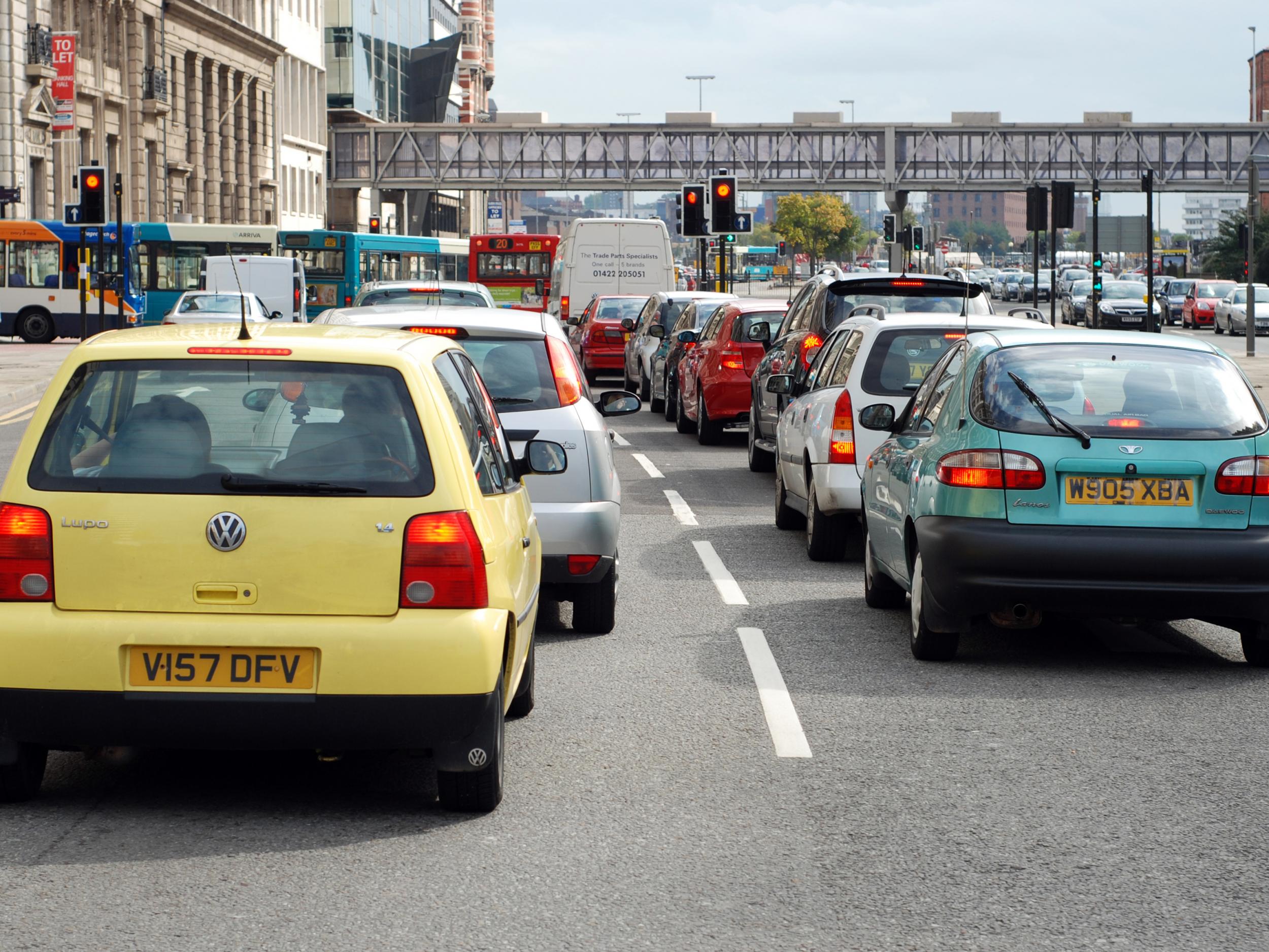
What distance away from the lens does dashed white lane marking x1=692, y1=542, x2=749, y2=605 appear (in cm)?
1068

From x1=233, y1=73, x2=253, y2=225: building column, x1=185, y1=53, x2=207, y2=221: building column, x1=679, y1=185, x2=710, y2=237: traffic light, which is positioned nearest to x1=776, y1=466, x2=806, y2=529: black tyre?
x1=679, y1=185, x2=710, y2=237: traffic light

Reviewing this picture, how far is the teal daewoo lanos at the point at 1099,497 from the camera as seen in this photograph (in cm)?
819

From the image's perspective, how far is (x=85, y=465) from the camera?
223 inches

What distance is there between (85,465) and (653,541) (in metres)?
7.95

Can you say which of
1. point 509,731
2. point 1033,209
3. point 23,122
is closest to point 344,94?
point 23,122

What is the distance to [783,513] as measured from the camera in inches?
551

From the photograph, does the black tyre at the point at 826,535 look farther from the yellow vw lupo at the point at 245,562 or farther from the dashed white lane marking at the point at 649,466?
the yellow vw lupo at the point at 245,562

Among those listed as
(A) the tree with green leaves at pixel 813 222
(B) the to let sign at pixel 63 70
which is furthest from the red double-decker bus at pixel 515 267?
(A) the tree with green leaves at pixel 813 222

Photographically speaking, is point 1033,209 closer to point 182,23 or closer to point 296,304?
point 296,304

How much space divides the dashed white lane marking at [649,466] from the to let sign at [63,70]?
39558mm

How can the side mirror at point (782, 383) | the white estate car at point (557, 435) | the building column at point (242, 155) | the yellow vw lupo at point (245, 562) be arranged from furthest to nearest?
the building column at point (242, 155) < the side mirror at point (782, 383) < the white estate car at point (557, 435) < the yellow vw lupo at point (245, 562)

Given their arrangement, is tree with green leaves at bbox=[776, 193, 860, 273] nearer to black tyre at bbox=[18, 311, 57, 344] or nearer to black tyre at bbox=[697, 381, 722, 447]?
black tyre at bbox=[18, 311, 57, 344]

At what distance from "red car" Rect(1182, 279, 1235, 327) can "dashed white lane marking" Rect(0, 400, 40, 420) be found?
43.8 meters

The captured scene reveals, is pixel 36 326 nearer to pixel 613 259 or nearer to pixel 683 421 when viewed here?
pixel 613 259
